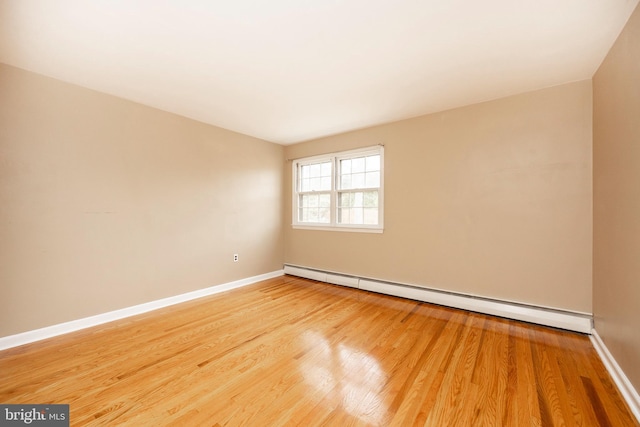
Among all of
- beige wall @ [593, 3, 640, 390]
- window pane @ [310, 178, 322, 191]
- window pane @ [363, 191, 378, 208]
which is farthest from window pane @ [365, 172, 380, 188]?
beige wall @ [593, 3, 640, 390]

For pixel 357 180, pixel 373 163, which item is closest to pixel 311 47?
pixel 373 163

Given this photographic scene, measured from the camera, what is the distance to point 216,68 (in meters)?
2.31

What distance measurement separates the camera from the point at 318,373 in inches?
72.6

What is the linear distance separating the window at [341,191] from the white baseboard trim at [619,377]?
2.38 m

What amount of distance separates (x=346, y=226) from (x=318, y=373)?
8.40 ft

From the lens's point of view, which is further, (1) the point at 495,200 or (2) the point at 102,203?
(1) the point at 495,200

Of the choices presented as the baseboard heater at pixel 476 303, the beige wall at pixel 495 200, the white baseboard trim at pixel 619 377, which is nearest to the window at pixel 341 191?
the beige wall at pixel 495 200

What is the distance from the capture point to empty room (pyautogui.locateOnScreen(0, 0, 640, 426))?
1.61m

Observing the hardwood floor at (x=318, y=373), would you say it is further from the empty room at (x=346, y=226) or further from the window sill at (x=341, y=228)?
the window sill at (x=341, y=228)

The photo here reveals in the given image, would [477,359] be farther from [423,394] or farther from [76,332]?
[76,332]

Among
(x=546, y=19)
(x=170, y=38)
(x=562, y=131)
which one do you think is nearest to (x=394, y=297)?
(x=562, y=131)

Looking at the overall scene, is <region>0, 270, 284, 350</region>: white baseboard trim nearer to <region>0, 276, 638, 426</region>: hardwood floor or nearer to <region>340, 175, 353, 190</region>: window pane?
<region>0, 276, 638, 426</region>: hardwood floor

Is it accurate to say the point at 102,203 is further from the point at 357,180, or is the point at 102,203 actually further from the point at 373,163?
the point at 373,163

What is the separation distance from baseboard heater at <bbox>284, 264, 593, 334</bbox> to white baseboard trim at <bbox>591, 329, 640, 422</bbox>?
22 cm
